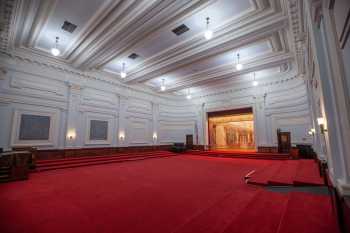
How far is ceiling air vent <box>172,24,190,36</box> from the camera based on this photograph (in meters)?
6.49

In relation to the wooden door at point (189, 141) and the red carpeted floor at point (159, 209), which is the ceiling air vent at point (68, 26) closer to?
the red carpeted floor at point (159, 209)

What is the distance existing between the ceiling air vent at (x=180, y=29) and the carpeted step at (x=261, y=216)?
5.89 m

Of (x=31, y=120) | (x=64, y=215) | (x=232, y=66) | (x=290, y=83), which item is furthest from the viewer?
(x=290, y=83)

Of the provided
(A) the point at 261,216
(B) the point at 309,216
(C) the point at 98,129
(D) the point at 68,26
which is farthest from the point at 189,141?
(B) the point at 309,216

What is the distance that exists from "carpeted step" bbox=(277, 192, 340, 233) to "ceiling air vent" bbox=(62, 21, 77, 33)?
27.1 feet

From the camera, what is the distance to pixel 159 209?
122 inches

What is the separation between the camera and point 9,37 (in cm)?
684

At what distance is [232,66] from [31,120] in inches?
414

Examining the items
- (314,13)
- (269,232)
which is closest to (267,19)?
(314,13)

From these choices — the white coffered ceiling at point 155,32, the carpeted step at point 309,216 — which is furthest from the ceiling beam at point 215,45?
the carpeted step at point 309,216

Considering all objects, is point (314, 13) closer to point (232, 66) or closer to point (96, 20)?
point (96, 20)

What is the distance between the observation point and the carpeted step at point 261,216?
2.39 meters

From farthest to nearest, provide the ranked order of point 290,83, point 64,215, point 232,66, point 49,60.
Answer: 1. point 290,83
2. point 232,66
3. point 49,60
4. point 64,215

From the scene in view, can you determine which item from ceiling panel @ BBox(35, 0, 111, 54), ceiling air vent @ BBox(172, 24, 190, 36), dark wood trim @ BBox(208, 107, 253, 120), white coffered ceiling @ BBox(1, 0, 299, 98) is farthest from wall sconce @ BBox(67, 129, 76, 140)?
dark wood trim @ BBox(208, 107, 253, 120)
